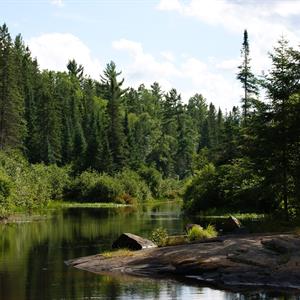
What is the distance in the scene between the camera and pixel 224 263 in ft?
91.4

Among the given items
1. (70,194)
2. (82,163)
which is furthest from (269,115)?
(82,163)

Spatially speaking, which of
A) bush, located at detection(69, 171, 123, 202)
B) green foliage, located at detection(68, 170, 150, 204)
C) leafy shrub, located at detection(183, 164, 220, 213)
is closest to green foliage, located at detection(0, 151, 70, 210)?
bush, located at detection(69, 171, 123, 202)

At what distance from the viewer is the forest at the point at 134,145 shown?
4094 cm

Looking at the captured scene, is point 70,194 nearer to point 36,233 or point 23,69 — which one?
point 23,69

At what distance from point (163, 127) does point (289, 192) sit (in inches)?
5335

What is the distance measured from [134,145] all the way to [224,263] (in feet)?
371

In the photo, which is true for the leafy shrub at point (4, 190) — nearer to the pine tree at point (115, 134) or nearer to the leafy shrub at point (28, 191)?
the leafy shrub at point (28, 191)

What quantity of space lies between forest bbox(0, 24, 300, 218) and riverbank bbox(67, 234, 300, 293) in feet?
33.6

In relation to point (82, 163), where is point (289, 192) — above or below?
below

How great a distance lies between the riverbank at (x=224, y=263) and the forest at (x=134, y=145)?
1024cm

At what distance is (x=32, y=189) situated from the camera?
81500 mm

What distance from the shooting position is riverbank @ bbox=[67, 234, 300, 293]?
26.3m

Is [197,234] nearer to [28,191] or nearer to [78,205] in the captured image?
[28,191]

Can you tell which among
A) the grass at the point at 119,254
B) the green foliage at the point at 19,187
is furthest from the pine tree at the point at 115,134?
the grass at the point at 119,254
